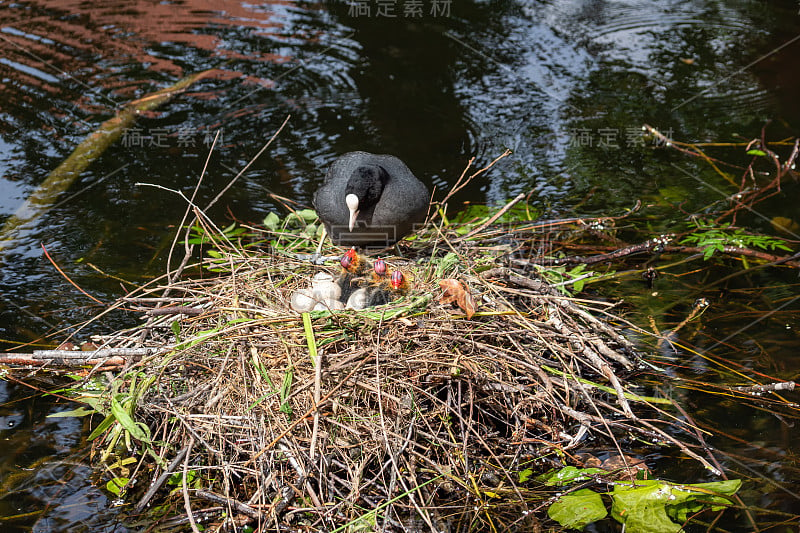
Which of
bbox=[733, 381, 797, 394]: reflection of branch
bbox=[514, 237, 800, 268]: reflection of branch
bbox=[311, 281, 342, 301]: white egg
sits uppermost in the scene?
bbox=[311, 281, 342, 301]: white egg

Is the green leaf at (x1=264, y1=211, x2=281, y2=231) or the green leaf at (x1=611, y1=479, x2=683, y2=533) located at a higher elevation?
the green leaf at (x1=264, y1=211, x2=281, y2=231)

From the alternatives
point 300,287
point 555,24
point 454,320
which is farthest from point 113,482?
point 555,24

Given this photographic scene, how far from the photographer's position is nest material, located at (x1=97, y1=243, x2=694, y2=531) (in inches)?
121

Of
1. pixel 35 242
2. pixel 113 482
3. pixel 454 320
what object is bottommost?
pixel 113 482

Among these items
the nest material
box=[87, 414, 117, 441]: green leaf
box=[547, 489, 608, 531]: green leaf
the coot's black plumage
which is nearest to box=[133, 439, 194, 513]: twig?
the nest material

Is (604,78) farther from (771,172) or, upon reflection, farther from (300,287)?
(300,287)

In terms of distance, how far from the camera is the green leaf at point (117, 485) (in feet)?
11.0

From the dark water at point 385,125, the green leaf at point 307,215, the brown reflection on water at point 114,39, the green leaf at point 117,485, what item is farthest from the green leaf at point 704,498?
the brown reflection on water at point 114,39

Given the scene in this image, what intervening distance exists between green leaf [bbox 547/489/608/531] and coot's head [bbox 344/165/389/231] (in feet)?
6.21

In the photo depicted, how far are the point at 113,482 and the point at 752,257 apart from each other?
4534 mm

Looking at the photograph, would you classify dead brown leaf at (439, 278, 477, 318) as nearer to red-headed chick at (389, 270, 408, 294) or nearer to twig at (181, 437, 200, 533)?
red-headed chick at (389, 270, 408, 294)

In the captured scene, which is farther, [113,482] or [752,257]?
[752,257]

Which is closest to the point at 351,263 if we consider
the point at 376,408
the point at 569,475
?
the point at 376,408

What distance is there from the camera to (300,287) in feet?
13.4
